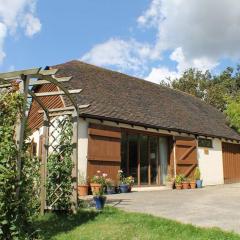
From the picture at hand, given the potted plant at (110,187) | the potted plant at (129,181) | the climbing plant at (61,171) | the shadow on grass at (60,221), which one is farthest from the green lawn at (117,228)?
the potted plant at (129,181)

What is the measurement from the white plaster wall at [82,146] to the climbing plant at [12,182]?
25.0 ft

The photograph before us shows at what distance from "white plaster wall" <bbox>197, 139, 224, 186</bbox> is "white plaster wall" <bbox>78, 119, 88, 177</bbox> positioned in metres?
7.65

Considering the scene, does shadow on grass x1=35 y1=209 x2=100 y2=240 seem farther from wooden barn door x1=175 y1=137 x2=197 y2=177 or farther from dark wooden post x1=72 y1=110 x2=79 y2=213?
wooden barn door x1=175 y1=137 x2=197 y2=177

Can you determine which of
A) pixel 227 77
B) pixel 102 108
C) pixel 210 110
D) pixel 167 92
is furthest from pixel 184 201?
pixel 227 77

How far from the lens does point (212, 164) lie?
72.1ft

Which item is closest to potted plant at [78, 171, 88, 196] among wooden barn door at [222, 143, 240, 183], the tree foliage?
wooden barn door at [222, 143, 240, 183]

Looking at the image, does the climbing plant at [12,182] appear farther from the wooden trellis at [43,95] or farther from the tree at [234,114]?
the tree at [234,114]

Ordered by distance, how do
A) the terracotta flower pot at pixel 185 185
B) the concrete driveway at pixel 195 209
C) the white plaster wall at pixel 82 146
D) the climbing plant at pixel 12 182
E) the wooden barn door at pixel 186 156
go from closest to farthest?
the climbing plant at pixel 12 182
the concrete driveway at pixel 195 209
the white plaster wall at pixel 82 146
the terracotta flower pot at pixel 185 185
the wooden barn door at pixel 186 156

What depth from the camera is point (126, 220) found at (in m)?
8.55

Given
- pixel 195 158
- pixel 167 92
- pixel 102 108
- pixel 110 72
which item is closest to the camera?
pixel 102 108

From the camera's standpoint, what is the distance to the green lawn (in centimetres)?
742

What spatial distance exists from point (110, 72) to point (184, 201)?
1124 cm

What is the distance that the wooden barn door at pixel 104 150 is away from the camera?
15438mm

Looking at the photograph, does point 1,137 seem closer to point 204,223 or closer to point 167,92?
point 204,223
